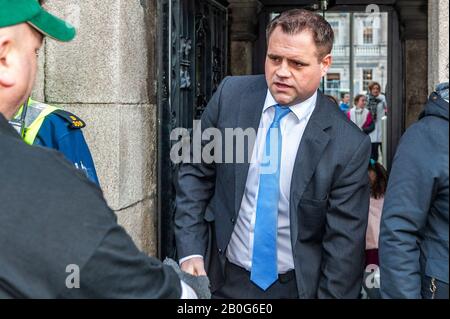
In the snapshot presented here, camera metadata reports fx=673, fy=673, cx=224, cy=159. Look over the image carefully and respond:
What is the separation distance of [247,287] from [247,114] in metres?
0.77

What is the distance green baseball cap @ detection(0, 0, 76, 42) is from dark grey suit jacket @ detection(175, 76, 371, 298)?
4.31ft

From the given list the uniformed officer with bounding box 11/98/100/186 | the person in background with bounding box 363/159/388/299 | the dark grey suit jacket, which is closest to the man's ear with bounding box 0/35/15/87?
the uniformed officer with bounding box 11/98/100/186

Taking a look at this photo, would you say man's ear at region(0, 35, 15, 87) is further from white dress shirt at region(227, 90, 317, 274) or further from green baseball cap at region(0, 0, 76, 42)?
white dress shirt at region(227, 90, 317, 274)

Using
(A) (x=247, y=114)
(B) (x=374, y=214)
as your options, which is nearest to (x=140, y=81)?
(A) (x=247, y=114)

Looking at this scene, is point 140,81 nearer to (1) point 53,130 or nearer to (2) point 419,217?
(1) point 53,130

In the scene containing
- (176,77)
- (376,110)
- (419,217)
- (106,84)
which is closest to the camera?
(419,217)

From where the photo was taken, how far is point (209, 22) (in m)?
5.27

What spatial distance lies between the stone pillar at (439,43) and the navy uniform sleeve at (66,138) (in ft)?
5.81

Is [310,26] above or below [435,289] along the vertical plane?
above

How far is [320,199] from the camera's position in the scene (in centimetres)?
279

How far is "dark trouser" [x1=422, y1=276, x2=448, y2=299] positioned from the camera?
2.24 meters

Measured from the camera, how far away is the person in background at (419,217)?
223 centimetres
